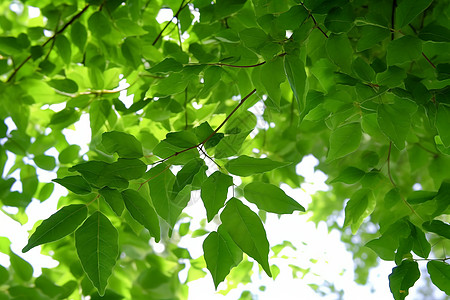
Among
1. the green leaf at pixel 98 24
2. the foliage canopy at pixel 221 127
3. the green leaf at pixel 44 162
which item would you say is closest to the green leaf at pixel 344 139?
the foliage canopy at pixel 221 127

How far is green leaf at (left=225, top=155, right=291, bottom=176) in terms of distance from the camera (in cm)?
50

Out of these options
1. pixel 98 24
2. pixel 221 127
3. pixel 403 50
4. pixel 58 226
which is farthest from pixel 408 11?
pixel 98 24

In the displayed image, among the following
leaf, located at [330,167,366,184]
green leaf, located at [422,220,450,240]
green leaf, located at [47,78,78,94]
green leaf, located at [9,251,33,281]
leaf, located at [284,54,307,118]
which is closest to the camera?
leaf, located at [284,54,307,118]

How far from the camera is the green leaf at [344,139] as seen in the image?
1.96ft

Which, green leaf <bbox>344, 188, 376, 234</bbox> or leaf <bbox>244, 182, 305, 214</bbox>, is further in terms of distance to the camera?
green leaf <bbox>344, 188, 376, 234</bbox>

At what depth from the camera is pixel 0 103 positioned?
36.8 inches

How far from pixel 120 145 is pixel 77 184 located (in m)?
0.07

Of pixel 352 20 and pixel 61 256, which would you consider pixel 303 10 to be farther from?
pixel 61 256

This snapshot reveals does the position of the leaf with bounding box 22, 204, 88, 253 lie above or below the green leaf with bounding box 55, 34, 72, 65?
below

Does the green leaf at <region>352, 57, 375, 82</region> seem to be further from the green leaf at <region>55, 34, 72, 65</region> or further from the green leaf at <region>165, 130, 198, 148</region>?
the green leaf at <region>55, 34, 72, 65</region>

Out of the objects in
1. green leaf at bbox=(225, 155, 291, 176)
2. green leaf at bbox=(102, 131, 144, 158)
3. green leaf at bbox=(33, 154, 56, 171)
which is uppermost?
green leaf at bbox=(102, 131, 144, 158)

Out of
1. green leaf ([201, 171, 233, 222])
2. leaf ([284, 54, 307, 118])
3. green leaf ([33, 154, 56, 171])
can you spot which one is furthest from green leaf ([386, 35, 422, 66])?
green leaf ([33, 154, 56, 171])

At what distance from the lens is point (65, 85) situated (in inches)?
33.4

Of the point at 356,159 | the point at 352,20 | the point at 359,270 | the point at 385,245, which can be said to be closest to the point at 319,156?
the point at 356,159
